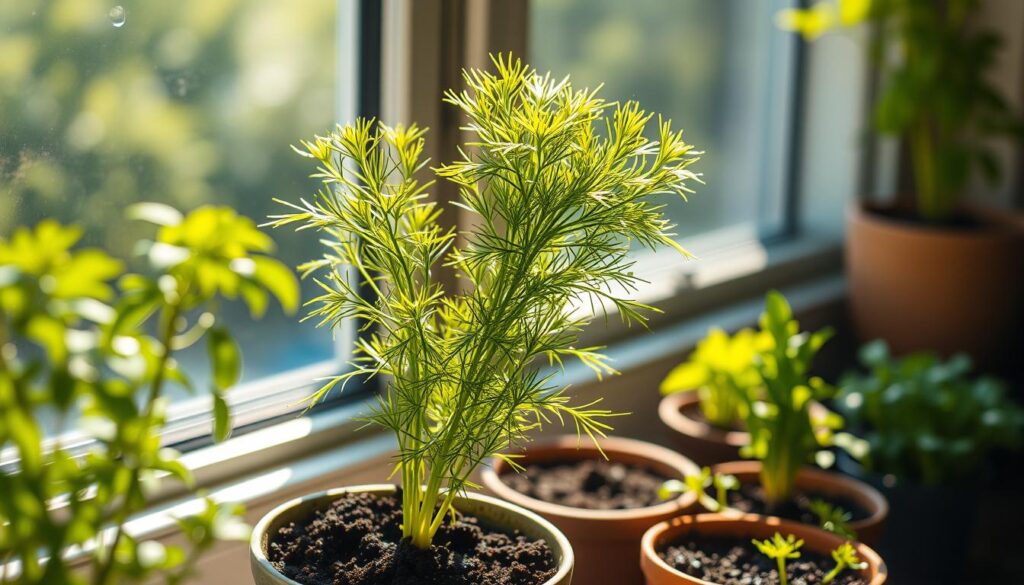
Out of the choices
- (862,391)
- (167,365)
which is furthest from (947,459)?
(167,365)

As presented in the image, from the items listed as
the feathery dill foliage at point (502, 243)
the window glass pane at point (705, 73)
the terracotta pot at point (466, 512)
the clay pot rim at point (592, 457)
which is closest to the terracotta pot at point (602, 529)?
the clay pot rim at point (592, 457)

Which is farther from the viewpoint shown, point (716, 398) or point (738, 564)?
point (716, 398)

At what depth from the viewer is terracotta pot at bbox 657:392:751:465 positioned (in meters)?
1.45

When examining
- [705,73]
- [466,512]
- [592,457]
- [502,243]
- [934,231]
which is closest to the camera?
[502,243]

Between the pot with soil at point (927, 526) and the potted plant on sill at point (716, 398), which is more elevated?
the potted plant on sill at point (716, 398)

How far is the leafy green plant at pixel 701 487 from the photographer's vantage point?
1.20 metres

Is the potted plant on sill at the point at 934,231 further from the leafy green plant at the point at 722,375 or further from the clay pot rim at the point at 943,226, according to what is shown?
the leafy green plant at the point at 722,375

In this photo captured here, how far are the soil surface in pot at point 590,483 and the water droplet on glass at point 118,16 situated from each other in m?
0.61

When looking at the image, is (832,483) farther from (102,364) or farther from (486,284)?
(102,364)

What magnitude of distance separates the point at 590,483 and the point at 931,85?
1.07m

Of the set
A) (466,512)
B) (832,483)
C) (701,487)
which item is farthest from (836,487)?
(466,512)

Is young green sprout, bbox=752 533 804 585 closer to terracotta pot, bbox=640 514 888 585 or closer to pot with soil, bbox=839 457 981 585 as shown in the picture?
terracotta pot, bbox=640 514 888 585

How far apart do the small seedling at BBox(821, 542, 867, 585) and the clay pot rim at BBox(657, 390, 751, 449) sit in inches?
13.2

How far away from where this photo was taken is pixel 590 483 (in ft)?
4.18
